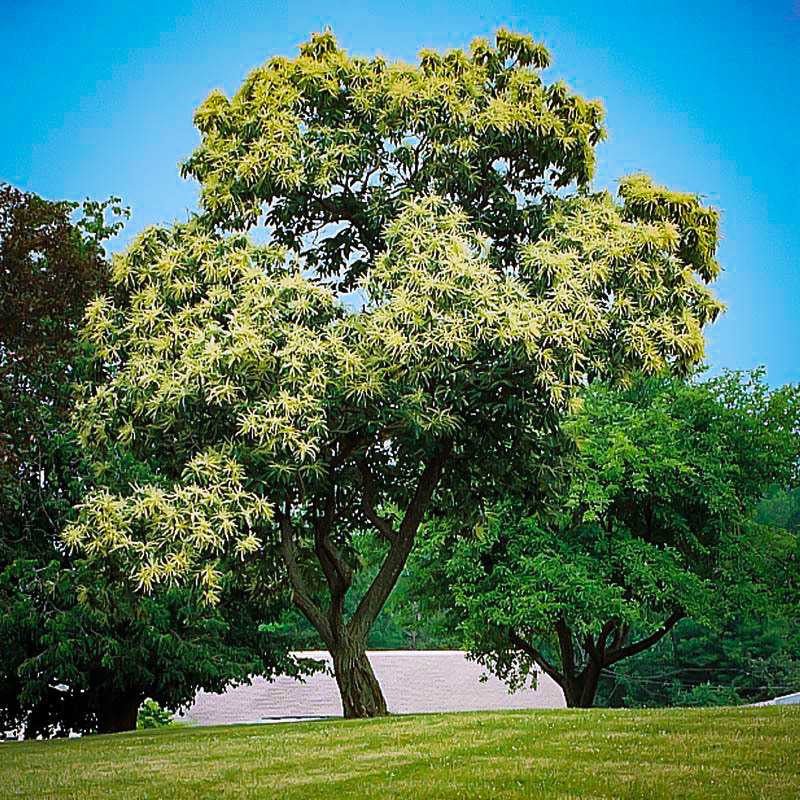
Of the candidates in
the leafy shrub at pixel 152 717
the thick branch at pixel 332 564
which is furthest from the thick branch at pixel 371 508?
the leafy shrub at pixel 152 717

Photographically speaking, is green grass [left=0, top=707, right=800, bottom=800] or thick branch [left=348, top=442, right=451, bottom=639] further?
thick branch [left=348, top=442, right=451, bottom=639]

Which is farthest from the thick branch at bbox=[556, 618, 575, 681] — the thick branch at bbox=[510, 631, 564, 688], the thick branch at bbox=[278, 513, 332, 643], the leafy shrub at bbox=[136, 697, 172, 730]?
the leafy shrub at bbox=[136, 697, 172, 730]

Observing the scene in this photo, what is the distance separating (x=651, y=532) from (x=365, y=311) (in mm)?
9121

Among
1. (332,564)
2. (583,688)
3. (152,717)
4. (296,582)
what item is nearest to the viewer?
(296,582)

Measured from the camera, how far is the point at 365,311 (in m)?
11.8

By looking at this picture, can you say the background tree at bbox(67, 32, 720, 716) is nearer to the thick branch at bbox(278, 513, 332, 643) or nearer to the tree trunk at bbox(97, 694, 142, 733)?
the thick branch at bbox(278, 513, 332, 643)

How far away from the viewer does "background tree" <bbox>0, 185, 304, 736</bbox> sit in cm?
1320

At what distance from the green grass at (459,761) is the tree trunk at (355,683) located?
1598 millimetres

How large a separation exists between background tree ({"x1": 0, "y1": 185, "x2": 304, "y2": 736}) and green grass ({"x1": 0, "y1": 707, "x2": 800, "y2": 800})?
2295mm

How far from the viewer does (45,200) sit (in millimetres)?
15195

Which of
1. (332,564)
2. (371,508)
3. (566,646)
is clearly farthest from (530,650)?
(371,508)

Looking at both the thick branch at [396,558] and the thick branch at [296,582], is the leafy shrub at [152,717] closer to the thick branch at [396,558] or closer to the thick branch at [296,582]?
the thick branch at [296,582]

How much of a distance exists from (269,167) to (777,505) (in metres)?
31.7

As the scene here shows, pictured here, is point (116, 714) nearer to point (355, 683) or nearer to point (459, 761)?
point (355, 683)
